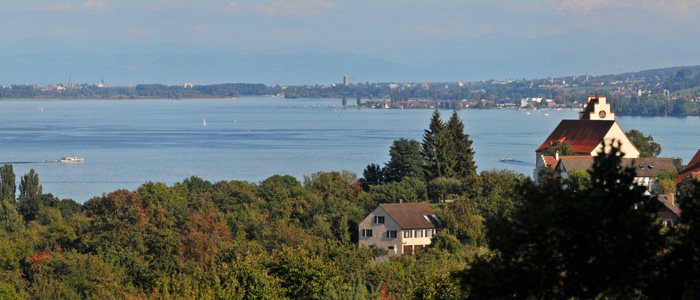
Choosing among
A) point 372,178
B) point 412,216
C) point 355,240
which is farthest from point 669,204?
point 372,178

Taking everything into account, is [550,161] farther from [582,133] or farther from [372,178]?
[372,178]

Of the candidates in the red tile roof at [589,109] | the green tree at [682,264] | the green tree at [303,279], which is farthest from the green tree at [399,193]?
the green tree at [682,264]

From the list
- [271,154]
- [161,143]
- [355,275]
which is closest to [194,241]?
[355,275]

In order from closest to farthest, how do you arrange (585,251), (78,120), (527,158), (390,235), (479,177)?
(585,251), (390,235), (479,177), (527,158), (78,120)

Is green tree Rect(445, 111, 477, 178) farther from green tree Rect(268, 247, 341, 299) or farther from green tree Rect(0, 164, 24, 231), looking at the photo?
green tree Rect(268, 247, 341, 299)

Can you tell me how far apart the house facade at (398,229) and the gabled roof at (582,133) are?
14.4 meters

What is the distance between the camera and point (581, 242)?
8.55 m

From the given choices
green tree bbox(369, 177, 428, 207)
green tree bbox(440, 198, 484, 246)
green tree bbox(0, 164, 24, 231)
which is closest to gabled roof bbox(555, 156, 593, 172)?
green tree bbox(440, 198, 484, 246)

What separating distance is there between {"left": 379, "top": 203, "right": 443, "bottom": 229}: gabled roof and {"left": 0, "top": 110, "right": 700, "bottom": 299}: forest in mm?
1242

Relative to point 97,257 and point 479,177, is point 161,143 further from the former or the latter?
point 97,257

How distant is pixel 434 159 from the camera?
177 feet

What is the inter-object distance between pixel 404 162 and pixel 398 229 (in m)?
15.6

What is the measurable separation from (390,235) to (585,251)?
30.6m

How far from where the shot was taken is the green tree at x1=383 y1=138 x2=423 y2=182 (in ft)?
176
